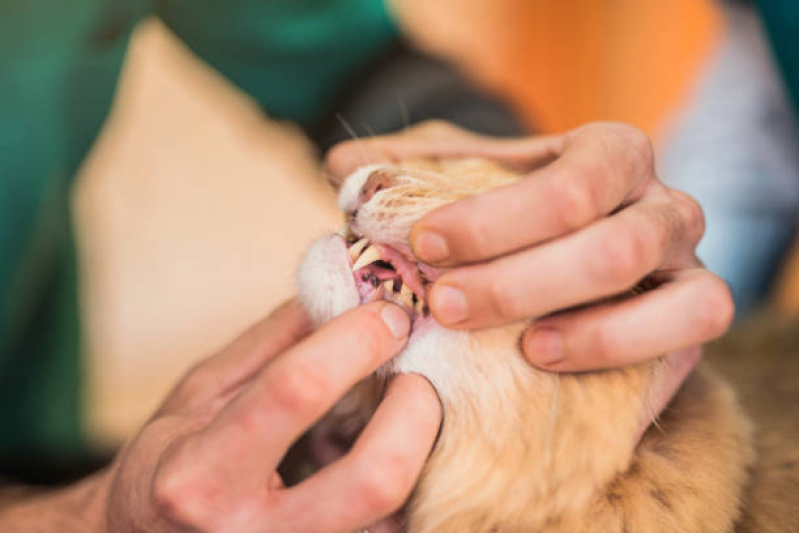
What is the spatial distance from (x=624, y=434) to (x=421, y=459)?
23cm

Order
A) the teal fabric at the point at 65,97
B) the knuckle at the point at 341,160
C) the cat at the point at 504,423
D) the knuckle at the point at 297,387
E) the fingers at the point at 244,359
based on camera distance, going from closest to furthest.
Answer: the knuckle at the point at 297,387, the cat at the point at 504,423, the fingers at the point at 244,359, the knuckle at the point at 341,160, the teal fabric at the point at 65,97

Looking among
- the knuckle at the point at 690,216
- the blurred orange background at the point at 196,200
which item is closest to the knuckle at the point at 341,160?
the knuckle at the point at 690,216

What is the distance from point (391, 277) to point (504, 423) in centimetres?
21

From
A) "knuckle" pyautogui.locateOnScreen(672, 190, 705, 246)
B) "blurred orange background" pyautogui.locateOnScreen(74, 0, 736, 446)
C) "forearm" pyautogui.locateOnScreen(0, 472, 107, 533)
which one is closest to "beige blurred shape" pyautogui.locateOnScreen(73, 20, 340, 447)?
"blurred orange background" pyautogui.locateOnScreen(74, 0, 736, 446)

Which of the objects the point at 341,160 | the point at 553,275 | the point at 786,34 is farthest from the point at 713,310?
the point at 786,34

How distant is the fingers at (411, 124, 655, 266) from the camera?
61cm

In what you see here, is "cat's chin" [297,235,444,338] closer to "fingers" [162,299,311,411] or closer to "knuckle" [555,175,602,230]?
"fingers" [162,299,311,411]

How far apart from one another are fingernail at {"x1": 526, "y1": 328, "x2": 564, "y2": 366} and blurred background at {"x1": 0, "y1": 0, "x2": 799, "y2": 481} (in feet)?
1.21

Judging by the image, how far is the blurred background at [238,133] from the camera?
1352 millimetres

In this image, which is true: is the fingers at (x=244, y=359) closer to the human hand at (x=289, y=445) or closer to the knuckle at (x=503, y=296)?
the human hand at (x=289, y=445)

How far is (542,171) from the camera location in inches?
25.1

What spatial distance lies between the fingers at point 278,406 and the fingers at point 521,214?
124 millimetres

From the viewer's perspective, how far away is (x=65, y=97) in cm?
136

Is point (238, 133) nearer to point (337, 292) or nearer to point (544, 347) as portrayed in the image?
point (337, 292)
